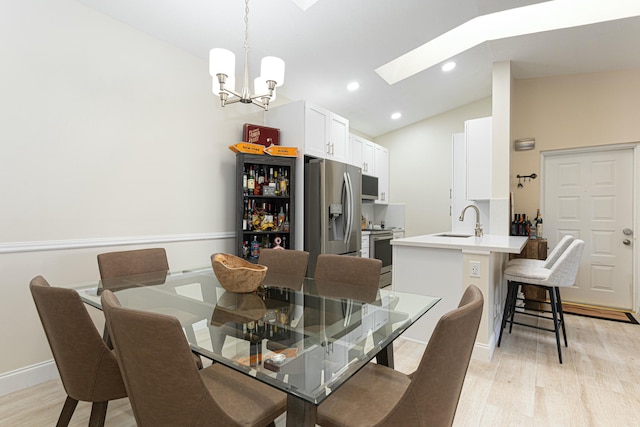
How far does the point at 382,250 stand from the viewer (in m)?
5.14

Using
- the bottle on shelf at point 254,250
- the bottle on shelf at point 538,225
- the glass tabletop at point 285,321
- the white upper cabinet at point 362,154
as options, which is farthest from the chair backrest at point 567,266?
the white upper cabinet at point 362,154

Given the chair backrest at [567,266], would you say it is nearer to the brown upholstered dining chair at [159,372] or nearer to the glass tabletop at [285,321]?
the glass tabletop at [285,321]

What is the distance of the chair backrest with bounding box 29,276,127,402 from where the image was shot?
3.98ft

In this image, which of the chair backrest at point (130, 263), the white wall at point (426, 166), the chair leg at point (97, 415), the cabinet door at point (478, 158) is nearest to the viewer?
the chair leg at point (97, 415)

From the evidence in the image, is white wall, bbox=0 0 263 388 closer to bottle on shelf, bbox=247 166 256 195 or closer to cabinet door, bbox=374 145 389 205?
bottle on shelf, bbox=247 166 256 195

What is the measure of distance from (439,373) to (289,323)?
667mm

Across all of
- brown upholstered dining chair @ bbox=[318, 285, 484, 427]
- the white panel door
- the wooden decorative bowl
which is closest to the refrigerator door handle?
the wooden decorative bowl

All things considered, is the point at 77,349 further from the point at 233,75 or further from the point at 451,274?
the point at 451,274

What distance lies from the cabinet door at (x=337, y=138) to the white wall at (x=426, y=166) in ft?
7.28

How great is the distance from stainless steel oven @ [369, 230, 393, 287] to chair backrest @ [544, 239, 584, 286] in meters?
2.53

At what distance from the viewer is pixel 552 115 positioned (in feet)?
13.9

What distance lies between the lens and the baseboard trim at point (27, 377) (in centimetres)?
205

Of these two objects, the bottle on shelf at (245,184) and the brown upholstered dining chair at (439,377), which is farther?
the bottle on shelf at (245,184)

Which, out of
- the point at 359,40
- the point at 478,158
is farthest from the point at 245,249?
Answer: the point at 478,158
